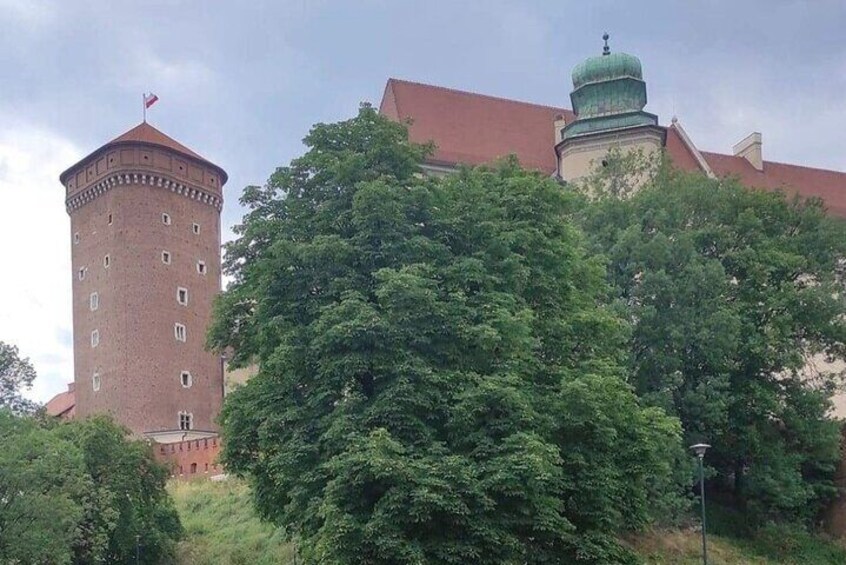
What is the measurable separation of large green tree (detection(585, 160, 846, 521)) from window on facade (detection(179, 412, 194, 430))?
2868 centimetres

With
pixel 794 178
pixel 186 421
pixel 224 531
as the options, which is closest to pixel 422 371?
pixel 224 531

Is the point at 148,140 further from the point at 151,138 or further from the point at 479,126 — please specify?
the point at 479,126

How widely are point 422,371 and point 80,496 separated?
14.9 m

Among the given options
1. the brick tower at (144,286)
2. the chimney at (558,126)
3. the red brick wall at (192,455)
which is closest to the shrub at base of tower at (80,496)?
the red brick wall at (192,455)

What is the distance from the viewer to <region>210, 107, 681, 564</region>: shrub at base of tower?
20250 millimetres

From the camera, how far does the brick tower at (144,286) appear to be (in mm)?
56344

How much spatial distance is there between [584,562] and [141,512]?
17.3 metres

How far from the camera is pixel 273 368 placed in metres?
22.4

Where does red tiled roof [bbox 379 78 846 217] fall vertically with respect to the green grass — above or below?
above

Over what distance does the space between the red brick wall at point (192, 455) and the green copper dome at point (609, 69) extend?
21690mm

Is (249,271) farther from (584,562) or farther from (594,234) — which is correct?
(594,234)

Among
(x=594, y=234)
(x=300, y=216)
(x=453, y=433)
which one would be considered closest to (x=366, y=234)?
(x=300, y=216)

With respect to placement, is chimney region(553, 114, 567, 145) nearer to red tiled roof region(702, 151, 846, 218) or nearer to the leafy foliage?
red tiled roof region(702, 151, 846, 218)

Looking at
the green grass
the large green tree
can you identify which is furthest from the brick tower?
the large green tree
